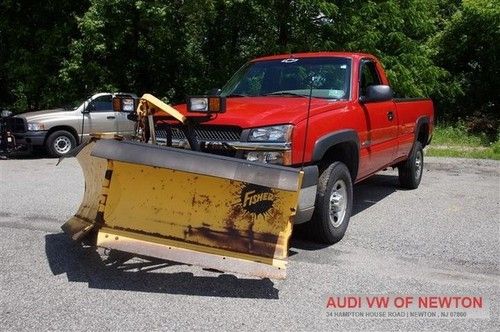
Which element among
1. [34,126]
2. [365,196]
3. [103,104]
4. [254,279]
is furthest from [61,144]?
[254,279]

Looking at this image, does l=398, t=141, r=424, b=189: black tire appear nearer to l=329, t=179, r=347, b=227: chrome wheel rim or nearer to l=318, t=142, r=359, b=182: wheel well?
l=318, t=142, r=359, b=182: wheel well

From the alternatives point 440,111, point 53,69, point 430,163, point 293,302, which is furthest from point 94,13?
point 293,302

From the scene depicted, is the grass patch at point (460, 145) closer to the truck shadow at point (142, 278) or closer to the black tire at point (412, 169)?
the black tire at point (412, 169)

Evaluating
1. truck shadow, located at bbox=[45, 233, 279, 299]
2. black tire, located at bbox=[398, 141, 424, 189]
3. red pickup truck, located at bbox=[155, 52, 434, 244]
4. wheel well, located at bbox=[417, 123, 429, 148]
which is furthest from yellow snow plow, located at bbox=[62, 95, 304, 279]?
wheel well, located at bbox=[417, 123, 429, 148]

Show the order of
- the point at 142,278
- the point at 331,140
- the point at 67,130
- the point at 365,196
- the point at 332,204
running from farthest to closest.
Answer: the point at 67,130 → the point at 365,196 → the point at 332,204 → the point at 331,140 → the point at 142,278

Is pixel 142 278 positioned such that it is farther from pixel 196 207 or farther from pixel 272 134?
pixel 272 134

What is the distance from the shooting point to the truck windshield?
584cm

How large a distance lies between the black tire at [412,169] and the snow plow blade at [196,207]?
15.0 ft

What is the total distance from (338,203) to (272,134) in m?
→ 1.24

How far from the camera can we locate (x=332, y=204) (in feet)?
17.6

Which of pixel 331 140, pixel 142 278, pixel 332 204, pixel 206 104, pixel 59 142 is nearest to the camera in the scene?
pixel 142 278

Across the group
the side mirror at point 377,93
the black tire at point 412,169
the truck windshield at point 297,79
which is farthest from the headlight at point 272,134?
the black tire at point 412,169

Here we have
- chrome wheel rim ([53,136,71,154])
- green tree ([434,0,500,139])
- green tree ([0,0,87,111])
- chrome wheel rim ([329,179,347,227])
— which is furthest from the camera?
green tree ([434,0,500,139])

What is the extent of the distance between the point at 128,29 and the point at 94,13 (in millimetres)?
1266
